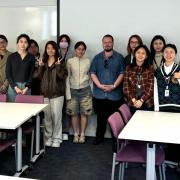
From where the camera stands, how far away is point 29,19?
5.37 meters

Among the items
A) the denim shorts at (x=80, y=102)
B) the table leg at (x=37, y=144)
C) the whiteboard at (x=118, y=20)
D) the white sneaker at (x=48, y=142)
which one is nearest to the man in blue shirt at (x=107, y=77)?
the denim shorts at (x=80, y=102)

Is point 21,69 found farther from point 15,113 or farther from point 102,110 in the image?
point 102,110

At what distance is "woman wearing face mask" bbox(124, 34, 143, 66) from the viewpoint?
4648mm

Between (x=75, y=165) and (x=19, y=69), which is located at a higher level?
(x=19, y=69)

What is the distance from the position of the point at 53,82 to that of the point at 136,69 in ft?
4.07

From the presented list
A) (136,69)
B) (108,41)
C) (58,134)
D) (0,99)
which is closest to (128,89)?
(136,69)

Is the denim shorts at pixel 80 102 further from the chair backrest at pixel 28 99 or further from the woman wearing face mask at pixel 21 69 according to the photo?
the chair backrest at pixel 28 99

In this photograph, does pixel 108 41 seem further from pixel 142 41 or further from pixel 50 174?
pixel 50 174

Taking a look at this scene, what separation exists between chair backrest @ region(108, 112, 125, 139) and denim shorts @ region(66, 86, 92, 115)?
5.71ft

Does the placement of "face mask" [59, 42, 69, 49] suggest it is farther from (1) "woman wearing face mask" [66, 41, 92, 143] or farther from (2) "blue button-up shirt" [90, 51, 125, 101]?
A: (2) "blue button-up shirt" [90, 51, 125, 101]

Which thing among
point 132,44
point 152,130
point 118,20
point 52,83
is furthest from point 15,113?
point 118,20

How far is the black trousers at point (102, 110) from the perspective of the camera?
4895 mm

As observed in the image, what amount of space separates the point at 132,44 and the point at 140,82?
2.69 ft

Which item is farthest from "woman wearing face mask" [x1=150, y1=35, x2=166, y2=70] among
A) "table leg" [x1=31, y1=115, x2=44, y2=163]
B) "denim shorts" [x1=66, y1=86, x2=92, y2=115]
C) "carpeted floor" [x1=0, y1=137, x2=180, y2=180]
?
"table leg" [x1=31, y1=115, x2=44, y2=163]
